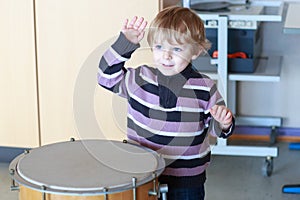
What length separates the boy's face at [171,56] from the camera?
5.52 feet

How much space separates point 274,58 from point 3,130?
54.0 inches

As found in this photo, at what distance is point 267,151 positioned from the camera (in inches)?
119

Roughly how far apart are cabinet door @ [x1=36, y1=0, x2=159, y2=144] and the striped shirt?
3.01 feet

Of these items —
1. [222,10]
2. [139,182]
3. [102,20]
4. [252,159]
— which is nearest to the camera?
[139,182]

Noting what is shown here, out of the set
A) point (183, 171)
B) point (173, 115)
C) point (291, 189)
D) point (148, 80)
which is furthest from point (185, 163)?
point (291, 189)

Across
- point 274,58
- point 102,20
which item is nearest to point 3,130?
point 102,20

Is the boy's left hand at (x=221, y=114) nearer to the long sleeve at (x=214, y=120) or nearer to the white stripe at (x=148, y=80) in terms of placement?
the long sleeve at (x=214, y=120)

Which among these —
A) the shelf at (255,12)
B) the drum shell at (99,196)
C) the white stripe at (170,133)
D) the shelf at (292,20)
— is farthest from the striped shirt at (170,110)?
the shelf at (255,12)

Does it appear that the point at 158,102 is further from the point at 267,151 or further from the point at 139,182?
the point at 267,151

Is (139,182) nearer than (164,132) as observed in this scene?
Yes

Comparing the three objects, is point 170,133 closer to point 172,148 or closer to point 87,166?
point 172,148

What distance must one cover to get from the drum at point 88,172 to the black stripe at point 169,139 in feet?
0.13

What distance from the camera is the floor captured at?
2.79m

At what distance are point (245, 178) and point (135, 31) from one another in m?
1.45
